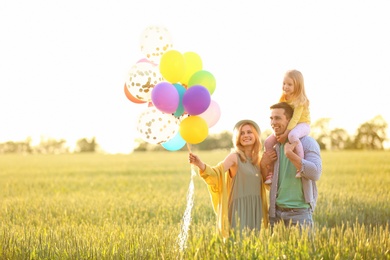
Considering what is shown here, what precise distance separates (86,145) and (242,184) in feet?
148

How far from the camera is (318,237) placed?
459 cm

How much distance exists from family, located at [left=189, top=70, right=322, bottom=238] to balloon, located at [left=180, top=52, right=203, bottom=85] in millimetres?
782

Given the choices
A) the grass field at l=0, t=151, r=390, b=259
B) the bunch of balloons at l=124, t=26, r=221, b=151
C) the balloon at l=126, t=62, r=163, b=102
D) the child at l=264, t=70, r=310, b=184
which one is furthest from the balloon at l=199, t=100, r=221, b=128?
the grass field at l=0, t=151, r=390, b=259

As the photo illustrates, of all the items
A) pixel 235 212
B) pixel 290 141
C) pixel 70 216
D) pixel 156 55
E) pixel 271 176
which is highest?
pixel 156 55

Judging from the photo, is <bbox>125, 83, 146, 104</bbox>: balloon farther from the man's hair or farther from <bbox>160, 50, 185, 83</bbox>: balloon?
Answer: the man's hair

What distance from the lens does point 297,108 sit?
5.07 m

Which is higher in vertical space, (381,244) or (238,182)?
(238,182)

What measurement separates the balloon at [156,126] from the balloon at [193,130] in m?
0.15

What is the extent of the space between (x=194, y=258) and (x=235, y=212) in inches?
37.9

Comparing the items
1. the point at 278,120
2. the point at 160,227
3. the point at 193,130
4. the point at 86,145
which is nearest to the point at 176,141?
the point at 193,130

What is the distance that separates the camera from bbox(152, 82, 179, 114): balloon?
203 inches

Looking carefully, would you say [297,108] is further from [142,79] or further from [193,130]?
[142,79]

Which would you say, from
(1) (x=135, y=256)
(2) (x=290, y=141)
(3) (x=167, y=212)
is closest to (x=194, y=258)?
(1) (x=135, y=256)

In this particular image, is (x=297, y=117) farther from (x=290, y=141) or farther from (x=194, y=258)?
(x=194, y=258)
